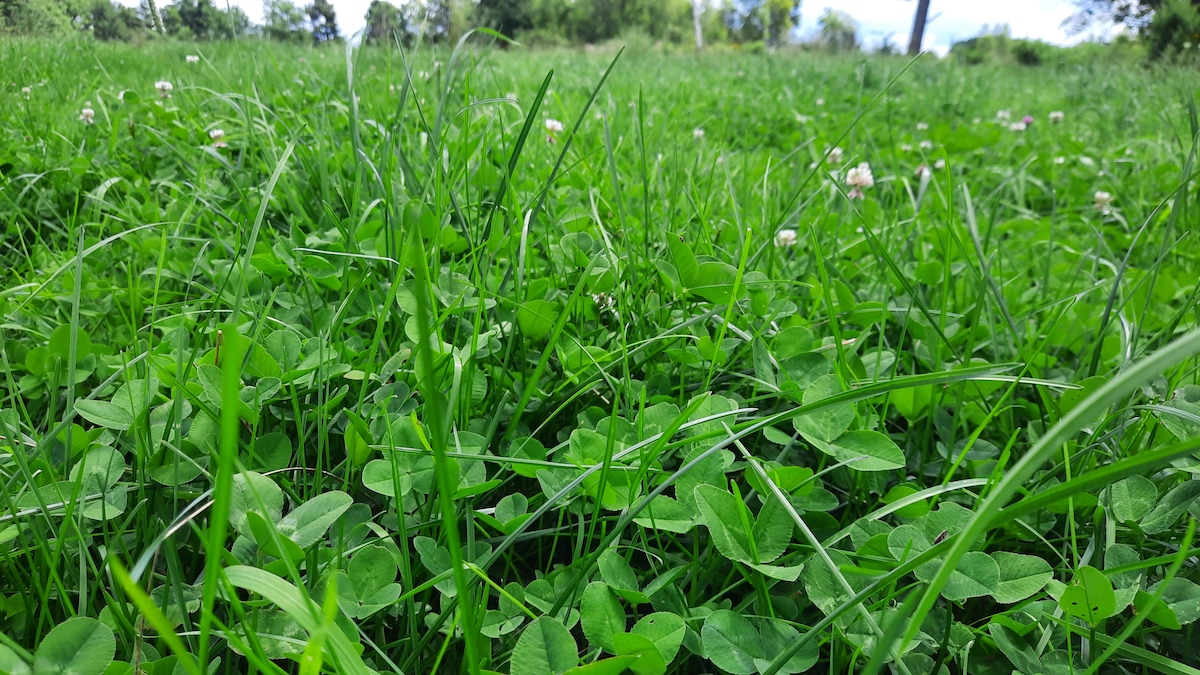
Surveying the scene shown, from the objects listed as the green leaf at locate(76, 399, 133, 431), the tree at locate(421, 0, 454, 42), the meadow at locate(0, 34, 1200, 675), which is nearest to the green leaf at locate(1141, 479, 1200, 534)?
the meadow at locate(0, 34, 1200, 675)

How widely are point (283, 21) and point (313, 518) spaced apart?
83.4 inches

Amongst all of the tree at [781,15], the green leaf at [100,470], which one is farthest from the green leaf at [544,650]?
the tree at [781,15]

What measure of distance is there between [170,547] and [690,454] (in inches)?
21.0

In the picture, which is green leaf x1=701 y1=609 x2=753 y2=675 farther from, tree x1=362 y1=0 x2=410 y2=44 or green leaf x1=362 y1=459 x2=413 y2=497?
tree x1=362 y1=0 x2=410 y2=44

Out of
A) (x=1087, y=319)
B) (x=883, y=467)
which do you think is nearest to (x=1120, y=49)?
(x=1087, y=319)

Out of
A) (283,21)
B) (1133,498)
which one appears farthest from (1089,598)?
(283,21)

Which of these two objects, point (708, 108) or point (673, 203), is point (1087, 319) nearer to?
point (673, 203)

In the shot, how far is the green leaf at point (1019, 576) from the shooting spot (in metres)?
Result: 0.59

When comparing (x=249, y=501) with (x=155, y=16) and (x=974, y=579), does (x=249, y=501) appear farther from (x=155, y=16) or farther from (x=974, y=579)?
(x=155, y=16)

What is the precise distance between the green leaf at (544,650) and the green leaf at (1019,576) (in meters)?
0.41

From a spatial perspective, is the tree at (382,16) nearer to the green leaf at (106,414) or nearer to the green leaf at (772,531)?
the green leaf at (106,414)

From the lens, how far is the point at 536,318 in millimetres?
878

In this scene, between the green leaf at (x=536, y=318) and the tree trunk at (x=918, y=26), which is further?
the tree trunk at (x=918, y=26)

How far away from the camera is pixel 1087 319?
1.15m
